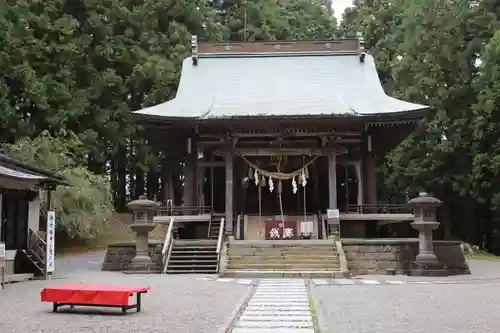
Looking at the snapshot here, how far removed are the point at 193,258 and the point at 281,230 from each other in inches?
164

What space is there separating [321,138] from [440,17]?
13940 mm

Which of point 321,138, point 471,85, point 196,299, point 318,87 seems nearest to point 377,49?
point 471,85

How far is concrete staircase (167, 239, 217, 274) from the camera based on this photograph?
60.2 ft

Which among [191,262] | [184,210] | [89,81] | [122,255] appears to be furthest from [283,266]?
[89,81]

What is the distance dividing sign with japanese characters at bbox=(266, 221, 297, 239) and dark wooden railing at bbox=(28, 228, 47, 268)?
8038 millimetres

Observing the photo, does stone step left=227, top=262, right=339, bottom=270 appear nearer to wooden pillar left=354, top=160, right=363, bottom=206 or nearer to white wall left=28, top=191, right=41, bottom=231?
wooden pillar left=354, top=160, right=363, bottom=206

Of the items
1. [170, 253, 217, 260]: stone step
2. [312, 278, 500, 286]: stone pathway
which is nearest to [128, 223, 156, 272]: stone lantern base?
[170, 253, 217, 260]: stone step

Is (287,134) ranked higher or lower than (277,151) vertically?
higher

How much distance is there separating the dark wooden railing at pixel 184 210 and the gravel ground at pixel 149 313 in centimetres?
750

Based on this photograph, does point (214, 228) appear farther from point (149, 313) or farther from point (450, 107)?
point (450, 107)

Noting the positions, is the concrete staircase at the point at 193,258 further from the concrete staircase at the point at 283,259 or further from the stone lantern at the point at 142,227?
the stone lantern at the point at 142,227

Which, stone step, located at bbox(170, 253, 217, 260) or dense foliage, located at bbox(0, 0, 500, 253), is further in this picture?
dense foliage, located at bbox(0, 0, 500, 253)

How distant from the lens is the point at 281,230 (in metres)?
21.9

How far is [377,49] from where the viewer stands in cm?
3797
